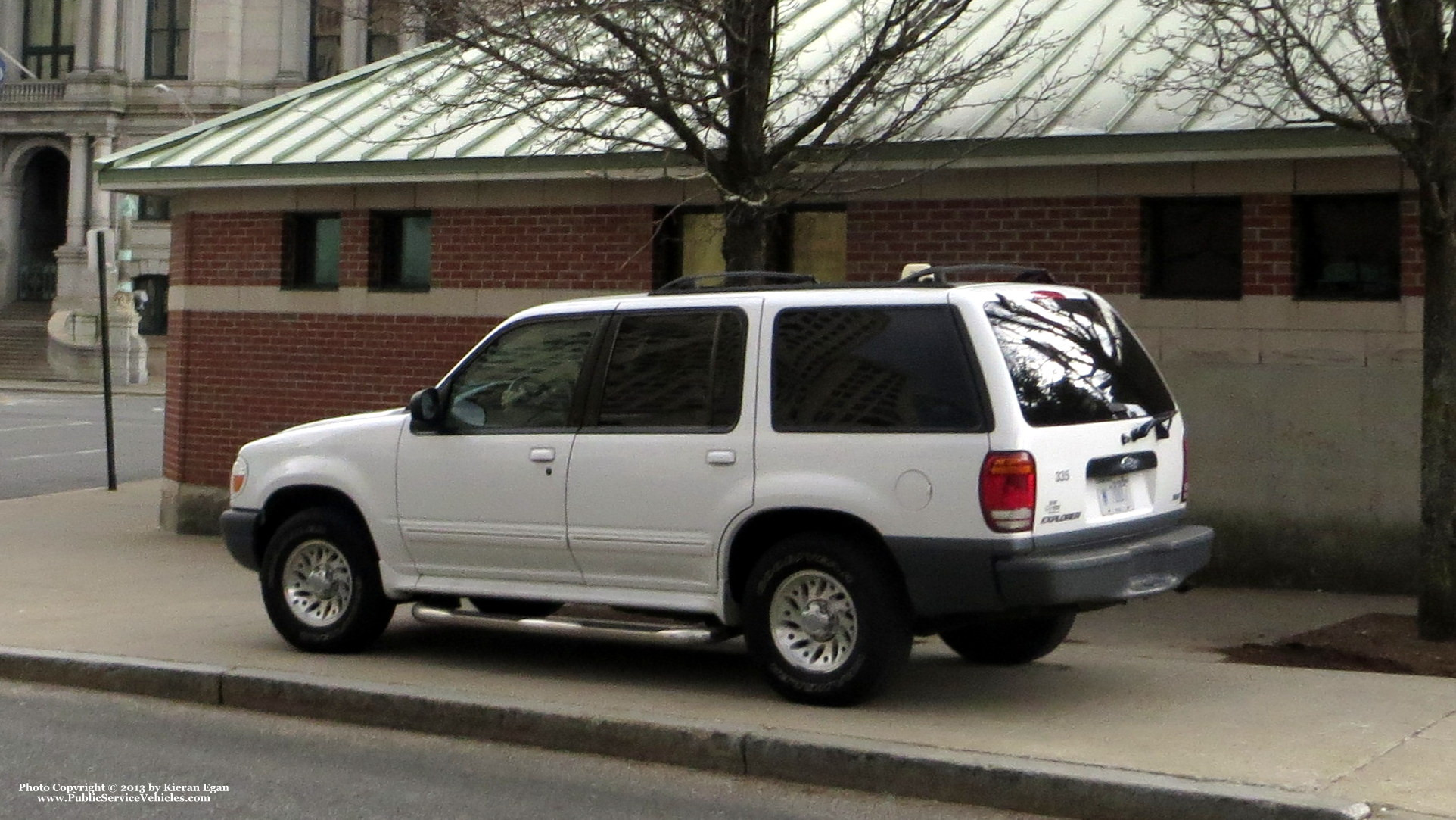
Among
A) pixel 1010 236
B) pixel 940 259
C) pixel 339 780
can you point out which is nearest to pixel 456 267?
pixel 940 259

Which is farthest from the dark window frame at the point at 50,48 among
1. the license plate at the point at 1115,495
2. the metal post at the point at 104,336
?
the license plate at the point at 1115,495

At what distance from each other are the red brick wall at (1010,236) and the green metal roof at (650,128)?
0.61m

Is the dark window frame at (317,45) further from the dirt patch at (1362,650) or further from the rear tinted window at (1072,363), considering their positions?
the rear tinted window at (1072,363)

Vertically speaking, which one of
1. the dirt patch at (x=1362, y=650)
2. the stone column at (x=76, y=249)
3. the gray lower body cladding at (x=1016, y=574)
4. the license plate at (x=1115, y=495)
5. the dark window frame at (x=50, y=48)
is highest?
the dark window frame at (x=50, y=48)

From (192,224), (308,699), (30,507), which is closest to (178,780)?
(308,699)

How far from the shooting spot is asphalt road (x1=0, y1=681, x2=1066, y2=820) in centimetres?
632

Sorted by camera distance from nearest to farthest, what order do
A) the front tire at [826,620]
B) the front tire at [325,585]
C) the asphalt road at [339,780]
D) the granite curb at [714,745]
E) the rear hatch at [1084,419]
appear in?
the granite curb at [714,745], the asphalt road at [339,780], the rear hatch at [1084,419], the front tire at [826,620], the front tire at [325,585]

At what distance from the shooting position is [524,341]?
333 inches

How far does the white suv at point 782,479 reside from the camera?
700cm

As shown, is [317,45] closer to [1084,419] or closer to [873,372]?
[873,372]

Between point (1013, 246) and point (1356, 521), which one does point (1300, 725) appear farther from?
point (1013, 246)

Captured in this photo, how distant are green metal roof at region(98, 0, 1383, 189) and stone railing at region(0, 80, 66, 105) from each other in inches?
1590

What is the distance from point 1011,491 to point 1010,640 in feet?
5.99

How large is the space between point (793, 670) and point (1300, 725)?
2.08 metres
